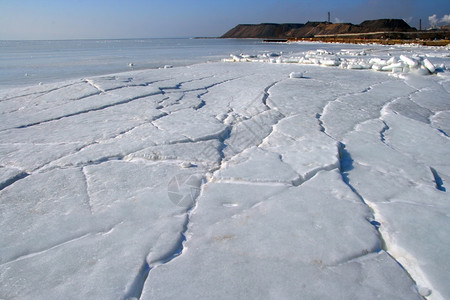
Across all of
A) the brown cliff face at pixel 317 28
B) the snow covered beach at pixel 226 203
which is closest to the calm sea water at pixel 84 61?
the snow covered beach at pixel 226 203

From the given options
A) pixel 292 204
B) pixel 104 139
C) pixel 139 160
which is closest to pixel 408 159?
pixel 292 204

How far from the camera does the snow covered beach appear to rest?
3.55 ft

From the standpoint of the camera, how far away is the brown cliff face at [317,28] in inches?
2387

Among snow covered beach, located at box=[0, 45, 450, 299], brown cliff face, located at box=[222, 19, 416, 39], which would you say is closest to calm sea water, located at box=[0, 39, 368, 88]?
snow covered beach, located at box=[0, 45, 450, 299]

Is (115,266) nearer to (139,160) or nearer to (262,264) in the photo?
(262,264)

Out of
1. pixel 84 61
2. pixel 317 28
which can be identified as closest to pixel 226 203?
pixel 84 61

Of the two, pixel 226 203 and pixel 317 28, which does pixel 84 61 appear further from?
pixel 317 28

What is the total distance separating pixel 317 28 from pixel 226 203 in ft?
254

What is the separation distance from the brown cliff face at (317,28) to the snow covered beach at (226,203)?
60987 mm

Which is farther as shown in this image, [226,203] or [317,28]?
[317,28]

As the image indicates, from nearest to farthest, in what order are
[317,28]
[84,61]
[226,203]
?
[226,203]
[84,61]
[317,28]

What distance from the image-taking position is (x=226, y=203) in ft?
5.09

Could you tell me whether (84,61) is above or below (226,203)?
above

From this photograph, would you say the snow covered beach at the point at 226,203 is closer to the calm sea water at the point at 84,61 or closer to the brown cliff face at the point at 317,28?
the calm sea water at the point at 84,61
